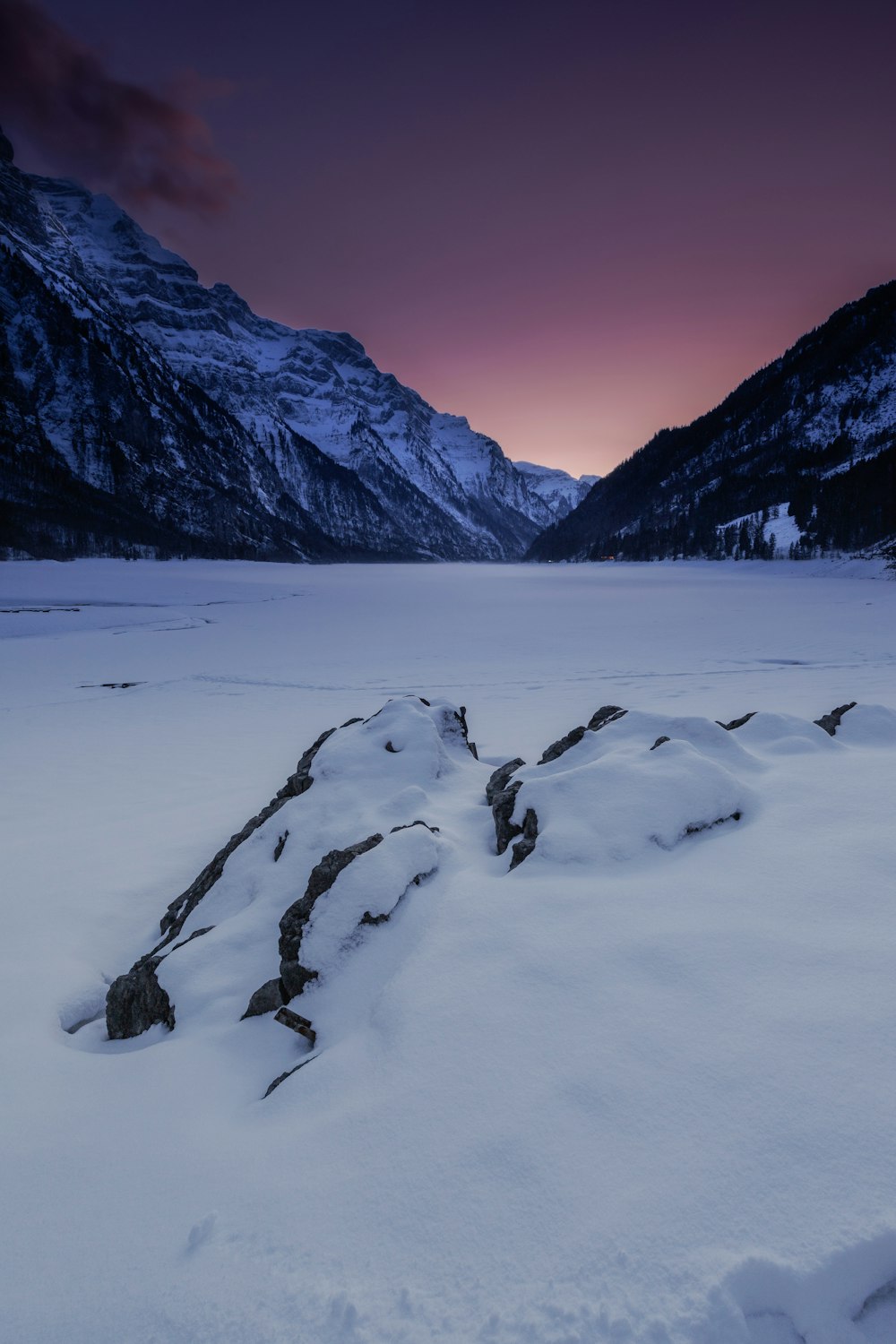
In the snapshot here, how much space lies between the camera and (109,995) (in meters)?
4.41

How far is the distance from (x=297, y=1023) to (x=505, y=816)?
207 centimetres

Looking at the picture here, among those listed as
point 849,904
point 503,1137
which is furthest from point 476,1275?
point 849,904

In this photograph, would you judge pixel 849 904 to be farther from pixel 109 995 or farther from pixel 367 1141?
pixel 109 995

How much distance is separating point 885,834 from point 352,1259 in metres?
3.72

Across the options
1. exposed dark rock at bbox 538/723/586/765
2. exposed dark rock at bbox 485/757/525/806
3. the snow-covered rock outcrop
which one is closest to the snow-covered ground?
the snow-covered rock outcrop

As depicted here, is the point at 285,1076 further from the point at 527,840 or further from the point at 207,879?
the point at 207,879

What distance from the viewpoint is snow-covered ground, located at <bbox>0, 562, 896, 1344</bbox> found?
190 cm

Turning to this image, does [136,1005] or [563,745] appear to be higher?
[563,745]

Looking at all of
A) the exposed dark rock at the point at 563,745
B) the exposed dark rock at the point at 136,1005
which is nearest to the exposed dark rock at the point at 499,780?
the exposed dark rock at the point at 563,745

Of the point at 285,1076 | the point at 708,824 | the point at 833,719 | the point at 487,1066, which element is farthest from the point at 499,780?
the point at 833,719

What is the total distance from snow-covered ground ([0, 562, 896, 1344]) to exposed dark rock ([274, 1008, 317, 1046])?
86 mm

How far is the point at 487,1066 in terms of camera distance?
2648 millimetres

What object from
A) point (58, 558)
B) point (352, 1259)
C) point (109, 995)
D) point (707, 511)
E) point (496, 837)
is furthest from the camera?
point (707, 511)

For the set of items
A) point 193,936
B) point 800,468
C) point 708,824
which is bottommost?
point 193,936
